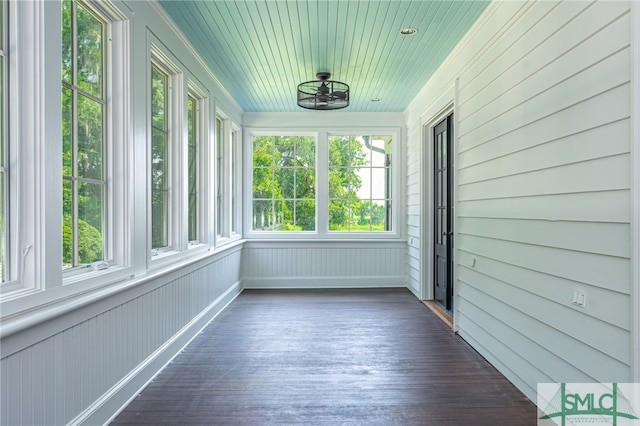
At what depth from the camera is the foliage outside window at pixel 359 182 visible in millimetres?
6004

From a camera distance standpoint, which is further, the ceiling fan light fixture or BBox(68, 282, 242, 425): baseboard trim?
the ceiling fan light fixture

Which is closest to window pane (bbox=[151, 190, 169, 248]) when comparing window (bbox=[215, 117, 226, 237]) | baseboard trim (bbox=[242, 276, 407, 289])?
window (bbox=[215, 117, 226, 237])

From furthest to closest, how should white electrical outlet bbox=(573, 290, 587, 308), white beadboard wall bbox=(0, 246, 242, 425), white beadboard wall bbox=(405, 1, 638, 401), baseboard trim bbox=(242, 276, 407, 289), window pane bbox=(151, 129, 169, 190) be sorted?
baseboard trim bbox=(242, 276, 407, 289)
window pane bbox=(151, 129, 169, 190)
white electrical outlet bbox=(573, 290, 587, 308)
white beadboard wall bbox=(405, 1, 638, 401)
white beadboard wall bbox=(0, 246, 242, 425)

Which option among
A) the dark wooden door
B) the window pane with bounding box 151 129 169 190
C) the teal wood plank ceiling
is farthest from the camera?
the dark wooden door

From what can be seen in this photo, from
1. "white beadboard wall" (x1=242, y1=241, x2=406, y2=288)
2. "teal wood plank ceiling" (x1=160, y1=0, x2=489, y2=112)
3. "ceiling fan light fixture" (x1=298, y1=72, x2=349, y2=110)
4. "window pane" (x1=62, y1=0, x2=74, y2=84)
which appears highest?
"teal wood plank ceiling" (x1=160, y1=0, x2=489, y2=112)

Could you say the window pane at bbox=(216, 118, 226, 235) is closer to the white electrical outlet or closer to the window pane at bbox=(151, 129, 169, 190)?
the window pane at bbox=(151, 129, 169, 190)

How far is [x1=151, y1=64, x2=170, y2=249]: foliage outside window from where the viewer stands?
2.96 m

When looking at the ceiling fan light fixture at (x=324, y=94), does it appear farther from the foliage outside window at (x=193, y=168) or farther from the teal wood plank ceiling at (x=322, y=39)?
the foliage outside window at (x=193, y=168)

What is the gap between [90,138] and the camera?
2197mm

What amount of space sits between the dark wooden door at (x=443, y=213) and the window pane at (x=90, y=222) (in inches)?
136

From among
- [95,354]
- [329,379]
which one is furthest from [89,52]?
[329,379]

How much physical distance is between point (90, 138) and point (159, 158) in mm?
877

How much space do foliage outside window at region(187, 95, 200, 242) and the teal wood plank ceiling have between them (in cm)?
53

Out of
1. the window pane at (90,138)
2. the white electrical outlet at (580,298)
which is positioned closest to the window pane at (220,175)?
the window pane at (90,138)
